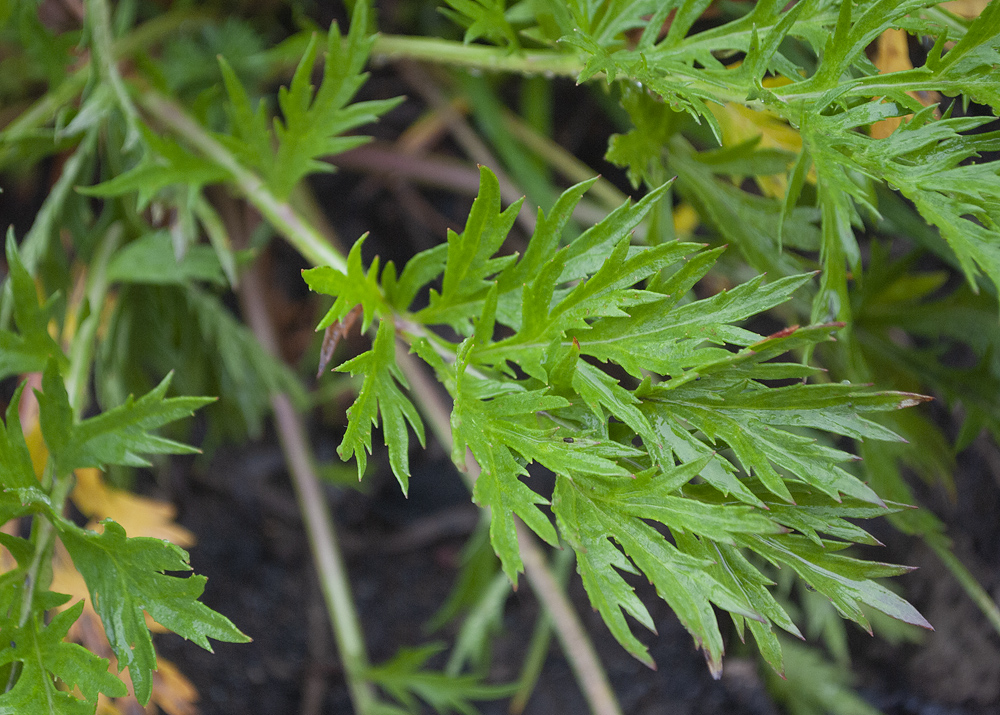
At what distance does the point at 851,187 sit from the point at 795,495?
0.26m

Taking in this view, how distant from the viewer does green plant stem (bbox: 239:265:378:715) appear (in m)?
1.06

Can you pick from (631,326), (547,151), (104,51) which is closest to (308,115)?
(104,51)

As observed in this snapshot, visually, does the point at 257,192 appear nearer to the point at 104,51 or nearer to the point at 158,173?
the point at 158,173

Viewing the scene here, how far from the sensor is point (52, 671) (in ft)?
1.91

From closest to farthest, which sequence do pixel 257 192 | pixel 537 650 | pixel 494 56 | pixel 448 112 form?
1. pixel 494 56
2. pixel 257 192
3. pixel 537 650
4. pixel 448 112

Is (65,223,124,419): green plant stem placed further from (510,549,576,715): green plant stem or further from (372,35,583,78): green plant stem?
(510,549,576,715): green plant stem

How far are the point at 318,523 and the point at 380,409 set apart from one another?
720mm

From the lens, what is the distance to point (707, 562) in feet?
1.59

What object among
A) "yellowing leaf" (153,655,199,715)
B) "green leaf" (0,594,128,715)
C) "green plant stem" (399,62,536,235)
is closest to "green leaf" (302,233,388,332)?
"green leaf" (0,594,128,715)

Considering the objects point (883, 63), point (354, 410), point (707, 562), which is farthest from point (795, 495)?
point (883, 63)

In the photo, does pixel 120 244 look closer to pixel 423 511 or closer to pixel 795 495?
pixel 423 511

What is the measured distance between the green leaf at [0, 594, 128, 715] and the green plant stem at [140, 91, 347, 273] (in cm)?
40

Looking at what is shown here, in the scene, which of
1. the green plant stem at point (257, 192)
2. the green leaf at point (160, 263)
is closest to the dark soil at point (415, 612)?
the green leaf at point (160, 263)

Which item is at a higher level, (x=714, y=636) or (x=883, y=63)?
(x=883, y=63)
